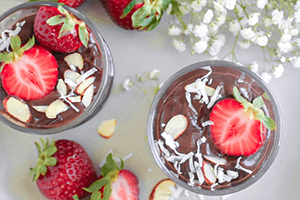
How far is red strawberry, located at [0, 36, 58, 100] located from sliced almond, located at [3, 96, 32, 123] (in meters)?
0.02

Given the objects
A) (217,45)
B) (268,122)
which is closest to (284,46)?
(217,45)

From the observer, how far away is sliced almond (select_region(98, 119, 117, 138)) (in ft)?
3.48

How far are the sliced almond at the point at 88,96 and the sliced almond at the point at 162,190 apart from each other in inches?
13.7

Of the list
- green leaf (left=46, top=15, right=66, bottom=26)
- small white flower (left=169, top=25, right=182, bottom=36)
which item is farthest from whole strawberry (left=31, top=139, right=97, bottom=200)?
small white flower (left=169, top=25, right=182, bottom=36)

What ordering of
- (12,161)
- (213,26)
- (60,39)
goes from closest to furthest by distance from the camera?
(60,39) < (213,26) < (12,161)

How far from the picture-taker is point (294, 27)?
1.02 meters

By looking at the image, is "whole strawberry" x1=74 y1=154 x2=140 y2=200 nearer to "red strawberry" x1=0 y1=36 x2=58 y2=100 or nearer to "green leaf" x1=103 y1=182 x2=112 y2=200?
"green leaf" x1=103 y1=182 x2=112 y2=200

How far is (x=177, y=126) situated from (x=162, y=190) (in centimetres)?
30

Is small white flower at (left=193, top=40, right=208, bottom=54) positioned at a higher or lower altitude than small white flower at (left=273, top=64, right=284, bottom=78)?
higher

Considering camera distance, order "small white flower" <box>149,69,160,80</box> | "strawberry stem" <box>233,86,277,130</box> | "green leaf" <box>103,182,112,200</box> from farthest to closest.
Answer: "small white flower" <box>149,69,160,80</box> → "green leaf" <box>103,182,112,200</box> → "strawberry stem" <box>233,86,277,130</box>

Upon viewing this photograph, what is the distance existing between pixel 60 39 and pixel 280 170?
0.73 meters

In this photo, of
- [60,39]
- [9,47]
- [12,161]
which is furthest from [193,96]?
[12,161]

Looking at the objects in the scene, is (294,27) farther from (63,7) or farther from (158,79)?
(63,7)

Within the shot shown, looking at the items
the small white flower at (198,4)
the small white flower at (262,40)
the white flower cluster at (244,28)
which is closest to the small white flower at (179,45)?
the white flower cluster at (244,28)
